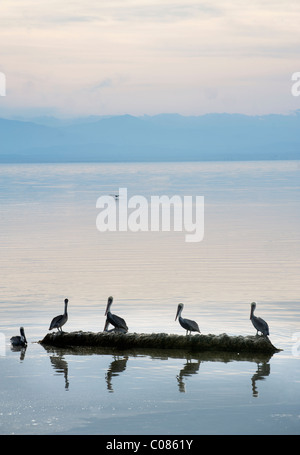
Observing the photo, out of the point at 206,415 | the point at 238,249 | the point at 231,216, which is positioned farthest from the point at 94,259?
the point at 231,216

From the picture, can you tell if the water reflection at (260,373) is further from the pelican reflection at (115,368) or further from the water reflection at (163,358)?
the pelican reflection at (115,368)

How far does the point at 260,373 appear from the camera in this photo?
17.9 meters

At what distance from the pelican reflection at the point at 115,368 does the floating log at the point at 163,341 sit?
2.57 feet

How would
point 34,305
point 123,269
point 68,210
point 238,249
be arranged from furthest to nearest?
1. point 68,210
2. point 238,249
3. point 123,269
4. point 34,305

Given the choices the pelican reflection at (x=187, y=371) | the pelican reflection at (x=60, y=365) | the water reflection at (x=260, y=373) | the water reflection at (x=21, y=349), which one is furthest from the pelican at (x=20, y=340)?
the water reflection at (x=260, y=373)

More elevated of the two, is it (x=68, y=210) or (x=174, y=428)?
(x=68, y=210)

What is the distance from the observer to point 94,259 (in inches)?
1468

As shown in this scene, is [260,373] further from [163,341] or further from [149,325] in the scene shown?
[149,325]

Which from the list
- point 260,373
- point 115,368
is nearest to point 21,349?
point 115,368

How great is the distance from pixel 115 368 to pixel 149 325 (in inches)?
156

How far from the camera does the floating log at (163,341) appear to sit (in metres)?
19.6

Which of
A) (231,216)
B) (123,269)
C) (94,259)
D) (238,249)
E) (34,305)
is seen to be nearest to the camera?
(34,305)

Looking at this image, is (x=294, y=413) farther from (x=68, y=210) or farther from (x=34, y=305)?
(x=68, y=210)
